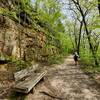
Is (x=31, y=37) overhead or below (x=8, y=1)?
below

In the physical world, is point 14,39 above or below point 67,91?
above

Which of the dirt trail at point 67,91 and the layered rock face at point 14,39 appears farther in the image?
the layered rock face at point 14,39

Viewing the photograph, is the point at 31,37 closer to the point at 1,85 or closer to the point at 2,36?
the point at 2,36

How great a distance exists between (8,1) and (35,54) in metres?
5.96

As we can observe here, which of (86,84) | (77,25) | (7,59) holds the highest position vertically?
(77,25)

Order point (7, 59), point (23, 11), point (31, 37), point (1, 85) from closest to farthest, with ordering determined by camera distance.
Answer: point (1, 85) → point (7, 59) → point (23, 11) → point (31, 37)

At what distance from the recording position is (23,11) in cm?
1423

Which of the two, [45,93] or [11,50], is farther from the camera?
[11,50]

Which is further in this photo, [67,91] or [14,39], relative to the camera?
[14,39]

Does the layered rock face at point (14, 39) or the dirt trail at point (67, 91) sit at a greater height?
the layered rock face at point (14, 39)

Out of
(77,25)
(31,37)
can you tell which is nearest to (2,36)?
(31,37)

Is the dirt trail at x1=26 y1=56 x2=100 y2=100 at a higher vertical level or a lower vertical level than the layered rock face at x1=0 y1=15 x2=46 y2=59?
lower

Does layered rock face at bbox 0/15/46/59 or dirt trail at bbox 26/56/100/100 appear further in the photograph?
layered rock face at bbox 0/15/46/59

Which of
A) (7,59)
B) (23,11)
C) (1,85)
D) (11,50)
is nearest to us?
(1,85)
